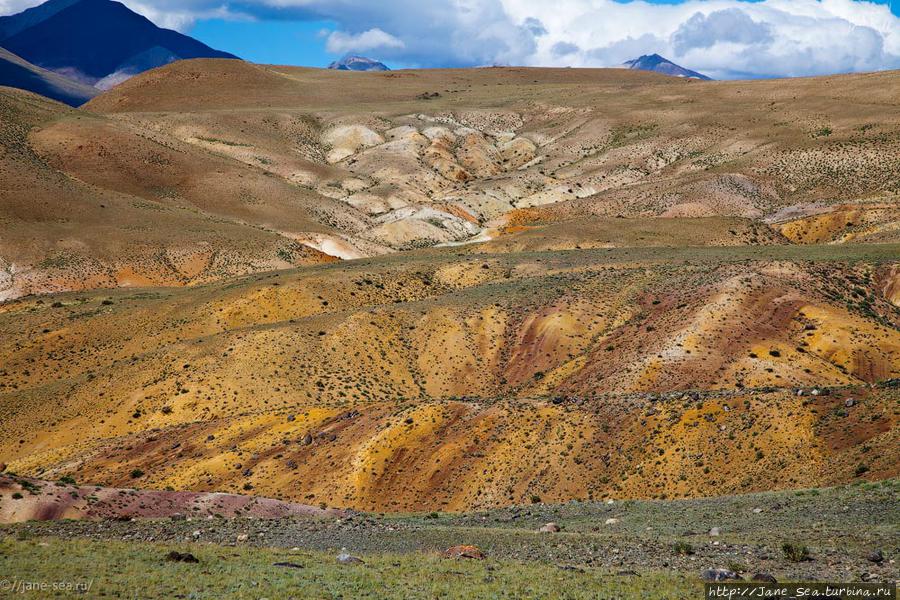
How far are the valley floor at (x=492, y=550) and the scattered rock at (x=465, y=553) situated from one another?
11.3 inches

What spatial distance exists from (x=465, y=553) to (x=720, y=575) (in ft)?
23.7

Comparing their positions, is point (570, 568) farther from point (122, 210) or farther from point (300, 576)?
point (122, 210)

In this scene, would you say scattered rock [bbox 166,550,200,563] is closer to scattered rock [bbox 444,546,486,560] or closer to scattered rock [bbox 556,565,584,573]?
scattered rock [bbox 444,546,486,560]

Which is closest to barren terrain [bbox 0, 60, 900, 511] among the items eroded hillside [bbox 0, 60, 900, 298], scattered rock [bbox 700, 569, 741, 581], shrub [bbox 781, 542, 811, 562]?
eroded hillside [bbox 0, 60, 900, 298]

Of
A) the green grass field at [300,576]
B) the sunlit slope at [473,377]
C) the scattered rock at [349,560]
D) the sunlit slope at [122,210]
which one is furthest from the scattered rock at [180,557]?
the sunlit slope at [122,210]

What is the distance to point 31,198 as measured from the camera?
10038cm

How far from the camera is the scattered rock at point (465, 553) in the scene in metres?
24.9

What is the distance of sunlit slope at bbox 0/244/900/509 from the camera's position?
38.3 m

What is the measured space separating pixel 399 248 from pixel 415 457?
7294cm

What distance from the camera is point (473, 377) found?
57438 mm

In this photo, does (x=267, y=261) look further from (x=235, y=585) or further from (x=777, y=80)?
(x=777, y=80)

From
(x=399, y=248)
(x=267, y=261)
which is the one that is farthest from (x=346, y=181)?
(x=267, y=261)

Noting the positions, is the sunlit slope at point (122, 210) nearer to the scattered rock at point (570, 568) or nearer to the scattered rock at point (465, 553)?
the scattered rock at point (465, 553)

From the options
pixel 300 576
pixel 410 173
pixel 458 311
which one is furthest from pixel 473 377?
pixel 410 173
